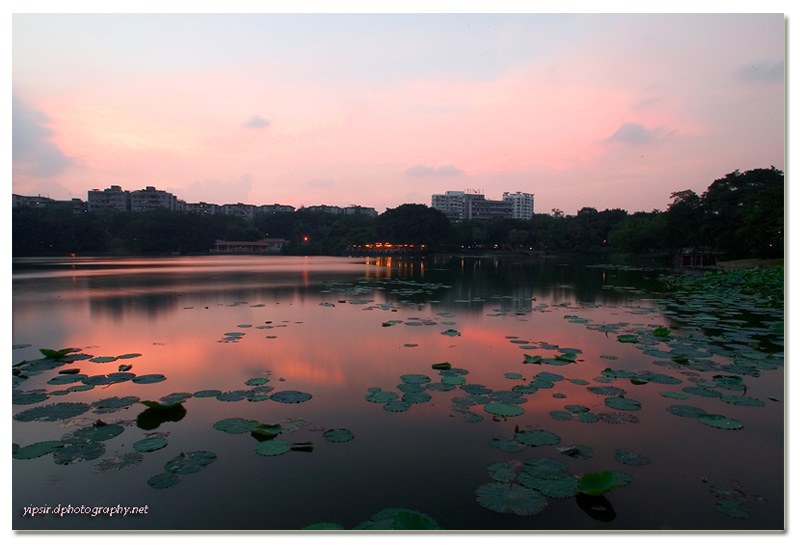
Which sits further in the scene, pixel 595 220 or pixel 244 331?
pixel 595 220

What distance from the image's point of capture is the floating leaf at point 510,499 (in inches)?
94.0

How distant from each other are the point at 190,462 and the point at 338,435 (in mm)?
995

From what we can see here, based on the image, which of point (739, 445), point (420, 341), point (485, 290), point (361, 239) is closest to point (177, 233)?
point (361, 239)

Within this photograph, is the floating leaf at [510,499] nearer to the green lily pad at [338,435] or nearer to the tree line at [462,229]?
the green lily pad at [338,435]

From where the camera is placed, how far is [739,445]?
315 centimetres

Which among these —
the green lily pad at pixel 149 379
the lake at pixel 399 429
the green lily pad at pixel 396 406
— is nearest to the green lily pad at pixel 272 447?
the lake at pixel 399 429

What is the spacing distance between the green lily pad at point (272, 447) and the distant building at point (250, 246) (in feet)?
224

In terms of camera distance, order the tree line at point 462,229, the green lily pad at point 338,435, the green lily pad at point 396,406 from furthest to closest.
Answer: the tree line at point 462,229
the green lily pad at point 396,406
the green lily pad at point 338,435

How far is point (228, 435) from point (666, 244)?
1586 inches

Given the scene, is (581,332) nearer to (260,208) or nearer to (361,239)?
(361,239)

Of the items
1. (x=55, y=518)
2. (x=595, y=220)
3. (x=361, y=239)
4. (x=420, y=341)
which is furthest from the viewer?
(x=595, y=220)

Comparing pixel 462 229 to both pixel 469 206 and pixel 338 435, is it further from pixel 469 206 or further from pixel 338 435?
pixel 338 435

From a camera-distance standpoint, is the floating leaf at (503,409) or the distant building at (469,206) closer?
the floating leaf at (503,409)

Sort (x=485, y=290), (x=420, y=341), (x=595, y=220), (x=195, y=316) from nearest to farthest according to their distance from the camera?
(x=420, y=341) → (x=195, y=316) → (x=485, y=290) → (x=595, y=220)
